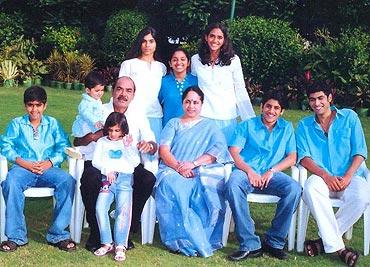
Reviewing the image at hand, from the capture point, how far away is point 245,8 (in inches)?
600

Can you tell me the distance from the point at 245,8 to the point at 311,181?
11.0 metres

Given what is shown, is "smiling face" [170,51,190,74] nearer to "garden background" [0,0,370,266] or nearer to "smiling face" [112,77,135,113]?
"smiling face" [112,77,135,113]

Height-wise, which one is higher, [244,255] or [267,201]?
[267,201]

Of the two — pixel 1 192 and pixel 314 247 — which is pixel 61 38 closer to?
pixel 1 192

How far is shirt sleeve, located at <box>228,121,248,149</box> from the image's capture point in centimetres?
505

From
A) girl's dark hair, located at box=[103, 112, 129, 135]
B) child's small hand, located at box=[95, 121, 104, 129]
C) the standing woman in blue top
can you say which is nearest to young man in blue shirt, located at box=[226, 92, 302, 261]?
the standing woman in blue top

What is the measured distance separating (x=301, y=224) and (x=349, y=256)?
17.0 inches

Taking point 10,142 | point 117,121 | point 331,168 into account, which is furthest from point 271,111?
point 10,142

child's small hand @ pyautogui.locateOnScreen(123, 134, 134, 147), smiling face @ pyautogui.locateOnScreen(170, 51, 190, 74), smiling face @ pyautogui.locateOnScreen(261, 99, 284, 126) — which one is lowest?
child's small hand @ pyautogui.locateOnScreen(123, 134, 134, 147)

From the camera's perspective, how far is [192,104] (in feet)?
16.4

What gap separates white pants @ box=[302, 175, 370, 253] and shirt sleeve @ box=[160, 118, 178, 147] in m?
1.06

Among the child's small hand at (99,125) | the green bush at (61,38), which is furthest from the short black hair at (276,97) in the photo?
the green bush at (61,38)

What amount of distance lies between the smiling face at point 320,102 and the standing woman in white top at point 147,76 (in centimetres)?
128

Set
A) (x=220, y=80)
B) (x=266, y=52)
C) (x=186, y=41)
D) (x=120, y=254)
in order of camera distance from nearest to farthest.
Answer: (x=120, y=254)
(x=220, y=80)
(x=266, y=52)
(x=186, y=41)
